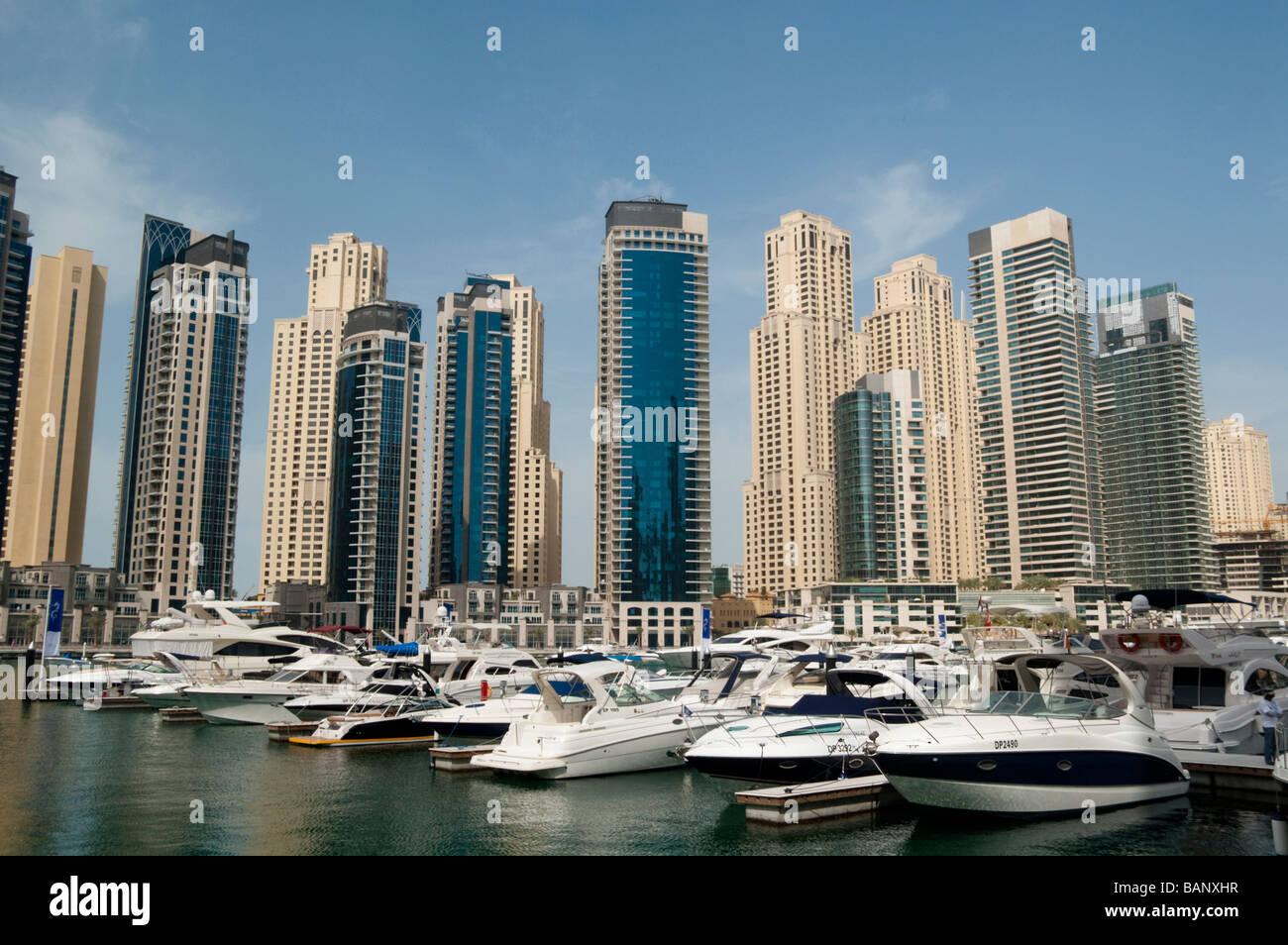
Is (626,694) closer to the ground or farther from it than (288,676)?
farther from it

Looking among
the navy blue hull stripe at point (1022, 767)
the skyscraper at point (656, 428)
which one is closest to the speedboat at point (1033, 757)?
the navy blue hull stripe at point (1022, 767)

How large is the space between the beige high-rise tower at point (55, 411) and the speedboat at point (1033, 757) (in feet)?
→ 548

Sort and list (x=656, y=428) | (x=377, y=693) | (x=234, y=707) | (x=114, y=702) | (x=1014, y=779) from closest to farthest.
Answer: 1. (x=1014, y=779)
2. (x=377, y=693)
3. (x=234, y=707)
4. (x=114, y=702)
5. (x=656, y=428)

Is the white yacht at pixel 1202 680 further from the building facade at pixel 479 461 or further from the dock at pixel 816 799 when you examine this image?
the building facade at pixel 479 461

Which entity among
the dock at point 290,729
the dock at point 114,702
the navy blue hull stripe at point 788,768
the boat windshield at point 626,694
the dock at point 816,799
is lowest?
the dock at point 114,702

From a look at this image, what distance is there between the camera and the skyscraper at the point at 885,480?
161125 millimetres

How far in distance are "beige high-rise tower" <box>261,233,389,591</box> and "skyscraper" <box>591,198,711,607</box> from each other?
191 feet

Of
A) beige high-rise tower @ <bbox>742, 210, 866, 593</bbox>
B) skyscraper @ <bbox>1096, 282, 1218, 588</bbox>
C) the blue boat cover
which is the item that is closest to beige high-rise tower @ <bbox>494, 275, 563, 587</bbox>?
beige high-rise tower @ <bbox>742, 210, 866, 593</bbox>

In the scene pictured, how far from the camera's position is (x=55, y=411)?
15862cm

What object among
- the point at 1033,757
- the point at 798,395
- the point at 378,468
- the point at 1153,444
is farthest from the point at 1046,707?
the point at 1153,444

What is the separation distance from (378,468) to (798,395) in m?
75.3

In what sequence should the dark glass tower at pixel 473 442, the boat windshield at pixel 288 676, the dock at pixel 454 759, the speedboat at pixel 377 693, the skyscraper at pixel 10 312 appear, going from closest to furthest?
the dock at pixel 454 759
the speedboat at pixel 377 693
the boat windshield at pixel 288 676
the skyscraper at pixel 10 312
the dark glass tower at pixel 473 442

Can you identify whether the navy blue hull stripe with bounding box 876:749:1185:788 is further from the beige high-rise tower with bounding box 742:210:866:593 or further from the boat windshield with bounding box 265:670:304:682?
the beige high-rise tower with bounding box 742:210:866:593

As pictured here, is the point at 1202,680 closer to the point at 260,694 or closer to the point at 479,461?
the point at 260,694
